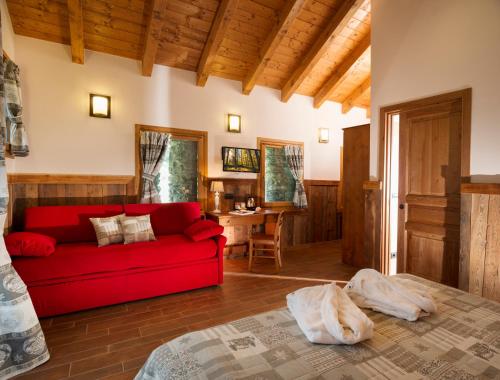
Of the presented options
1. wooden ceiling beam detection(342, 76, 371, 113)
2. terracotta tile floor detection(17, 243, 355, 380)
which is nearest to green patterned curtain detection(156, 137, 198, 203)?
terracotta tile floor detection(17, 243, 355, 380)

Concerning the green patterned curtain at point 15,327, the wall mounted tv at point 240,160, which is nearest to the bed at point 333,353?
the green patterned curtain at point 15,327

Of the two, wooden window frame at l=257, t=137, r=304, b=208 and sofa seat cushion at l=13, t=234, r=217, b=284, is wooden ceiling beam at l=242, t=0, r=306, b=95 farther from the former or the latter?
sofa seat cushion at l=13, t=234, r=217, b=284

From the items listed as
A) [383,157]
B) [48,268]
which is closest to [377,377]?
[48,268]

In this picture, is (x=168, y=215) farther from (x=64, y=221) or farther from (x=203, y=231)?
(x=64, y=221)

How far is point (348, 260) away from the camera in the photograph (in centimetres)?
411

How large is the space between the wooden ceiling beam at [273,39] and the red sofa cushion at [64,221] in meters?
2.89

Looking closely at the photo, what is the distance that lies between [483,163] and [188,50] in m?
3.72

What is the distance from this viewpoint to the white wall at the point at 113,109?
10.9 feet

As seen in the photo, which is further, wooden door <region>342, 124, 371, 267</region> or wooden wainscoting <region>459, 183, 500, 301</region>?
wooden door <region>342, 124, 371, 267</region>

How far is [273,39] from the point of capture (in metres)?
3.77

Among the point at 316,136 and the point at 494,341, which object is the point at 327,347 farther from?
the point at 316,136

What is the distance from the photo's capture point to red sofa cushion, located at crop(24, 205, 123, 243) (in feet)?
9.88

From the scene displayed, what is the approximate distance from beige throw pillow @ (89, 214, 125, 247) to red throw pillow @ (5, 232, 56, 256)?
0.47m

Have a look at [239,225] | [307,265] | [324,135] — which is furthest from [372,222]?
[324,135]
